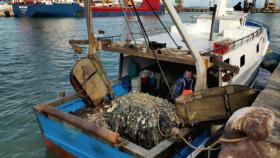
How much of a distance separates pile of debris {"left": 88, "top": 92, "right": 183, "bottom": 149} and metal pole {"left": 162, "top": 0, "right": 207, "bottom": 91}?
4.52 feet

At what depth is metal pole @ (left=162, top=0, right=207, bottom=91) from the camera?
6.93 m

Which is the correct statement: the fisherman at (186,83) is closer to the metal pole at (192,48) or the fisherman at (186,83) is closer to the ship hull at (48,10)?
the metal pole at (192,48)

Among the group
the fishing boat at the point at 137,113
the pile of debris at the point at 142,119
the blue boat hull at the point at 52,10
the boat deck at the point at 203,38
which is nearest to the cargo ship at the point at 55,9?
the blue boat hull at the point at 52,10

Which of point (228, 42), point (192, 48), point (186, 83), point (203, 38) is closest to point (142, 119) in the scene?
point (186, 83)

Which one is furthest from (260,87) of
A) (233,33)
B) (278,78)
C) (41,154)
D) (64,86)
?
(41,154)

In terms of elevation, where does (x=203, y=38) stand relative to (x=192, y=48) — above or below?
below

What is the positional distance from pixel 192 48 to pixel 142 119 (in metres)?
2.73

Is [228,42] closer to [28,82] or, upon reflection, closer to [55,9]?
[28,82]

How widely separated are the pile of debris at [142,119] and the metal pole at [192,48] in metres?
1.38

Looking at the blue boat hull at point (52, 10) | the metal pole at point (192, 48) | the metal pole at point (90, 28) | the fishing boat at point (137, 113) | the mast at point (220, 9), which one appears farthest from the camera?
the blue boat hull at point (52, 10)

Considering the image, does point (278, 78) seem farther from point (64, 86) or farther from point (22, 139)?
point (64, 86)

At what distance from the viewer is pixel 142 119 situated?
8.34 metres

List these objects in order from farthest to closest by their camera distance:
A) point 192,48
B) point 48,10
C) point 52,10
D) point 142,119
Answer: point 52,10
point 48,10
point 142,119
point 192,48

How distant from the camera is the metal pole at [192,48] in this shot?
6934 millimetres
